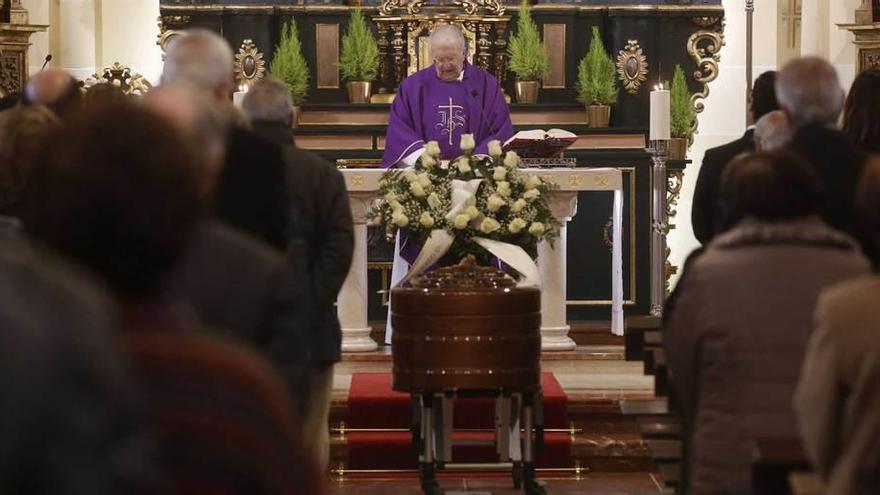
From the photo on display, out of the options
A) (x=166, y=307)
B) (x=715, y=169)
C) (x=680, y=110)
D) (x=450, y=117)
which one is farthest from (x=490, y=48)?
(x=166, y=307)

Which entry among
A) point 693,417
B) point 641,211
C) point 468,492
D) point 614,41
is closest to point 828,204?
point 693,417

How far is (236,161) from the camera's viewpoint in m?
5.23

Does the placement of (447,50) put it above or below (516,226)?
above

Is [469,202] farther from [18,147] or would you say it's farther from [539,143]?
[18,147]

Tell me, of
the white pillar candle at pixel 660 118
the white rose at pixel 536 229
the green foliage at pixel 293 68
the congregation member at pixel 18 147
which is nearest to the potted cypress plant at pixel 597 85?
the green foliage at pixel 293 68

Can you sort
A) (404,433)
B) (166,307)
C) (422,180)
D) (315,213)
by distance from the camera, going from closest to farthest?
(166,307)
(315,213)
(404,433)
(422,180)

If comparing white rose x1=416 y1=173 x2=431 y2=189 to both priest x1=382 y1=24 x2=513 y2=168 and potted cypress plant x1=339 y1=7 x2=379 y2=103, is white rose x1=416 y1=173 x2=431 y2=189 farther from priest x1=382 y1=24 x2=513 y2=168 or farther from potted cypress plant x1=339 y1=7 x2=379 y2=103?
potted cypress plant x1=339 y1=7 x2=379 y2=103

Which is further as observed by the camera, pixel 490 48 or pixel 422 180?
pixel 490 48

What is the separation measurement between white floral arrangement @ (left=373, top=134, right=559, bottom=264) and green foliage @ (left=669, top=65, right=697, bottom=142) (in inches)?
193

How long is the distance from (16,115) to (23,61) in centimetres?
896

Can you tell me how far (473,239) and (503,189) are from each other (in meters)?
0.31

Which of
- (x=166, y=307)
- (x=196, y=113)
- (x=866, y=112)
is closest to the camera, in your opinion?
(x=166, y=307)

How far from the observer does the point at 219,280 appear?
3.88 meters

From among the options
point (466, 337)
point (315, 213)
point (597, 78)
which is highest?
point (597, 78)
